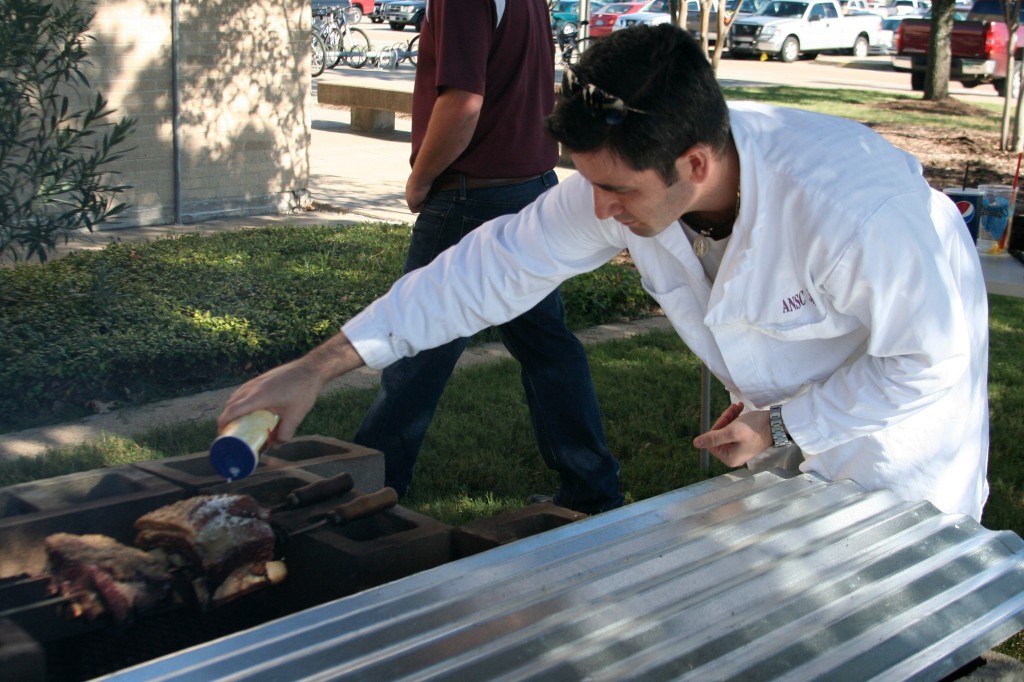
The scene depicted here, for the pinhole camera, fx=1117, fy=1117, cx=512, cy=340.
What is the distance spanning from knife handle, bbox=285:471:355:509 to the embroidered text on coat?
1.18 m

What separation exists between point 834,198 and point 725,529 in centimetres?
70

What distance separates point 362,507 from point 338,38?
21685 millimetres

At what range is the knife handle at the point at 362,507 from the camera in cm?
265

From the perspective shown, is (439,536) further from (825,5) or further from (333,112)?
(825,5)

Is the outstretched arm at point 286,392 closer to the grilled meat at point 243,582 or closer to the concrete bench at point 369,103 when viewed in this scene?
the grilled meat at point 243,582

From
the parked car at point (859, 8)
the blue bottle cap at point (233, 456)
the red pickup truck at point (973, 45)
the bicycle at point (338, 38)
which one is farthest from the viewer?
the parked car at point (859, 8)

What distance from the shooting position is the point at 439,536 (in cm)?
262

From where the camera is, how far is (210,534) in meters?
2.45

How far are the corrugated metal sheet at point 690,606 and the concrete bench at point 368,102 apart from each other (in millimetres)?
10459

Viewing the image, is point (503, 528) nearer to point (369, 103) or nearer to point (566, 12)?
point (369, 103)

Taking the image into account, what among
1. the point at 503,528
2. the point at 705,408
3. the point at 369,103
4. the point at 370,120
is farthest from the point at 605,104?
the point at 370,120

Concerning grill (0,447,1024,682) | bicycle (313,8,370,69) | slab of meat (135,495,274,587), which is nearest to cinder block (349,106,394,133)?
bicycle (313,8,370,69)

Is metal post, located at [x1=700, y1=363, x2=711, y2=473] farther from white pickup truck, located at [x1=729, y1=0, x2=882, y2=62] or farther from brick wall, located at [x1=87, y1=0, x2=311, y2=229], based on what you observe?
white pickup truck, located at [x1=729, y1=0, x2=882, y2=62]

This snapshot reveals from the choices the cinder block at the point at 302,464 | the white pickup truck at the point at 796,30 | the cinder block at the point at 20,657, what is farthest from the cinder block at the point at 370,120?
the white pickup truck at the point at 796,30
